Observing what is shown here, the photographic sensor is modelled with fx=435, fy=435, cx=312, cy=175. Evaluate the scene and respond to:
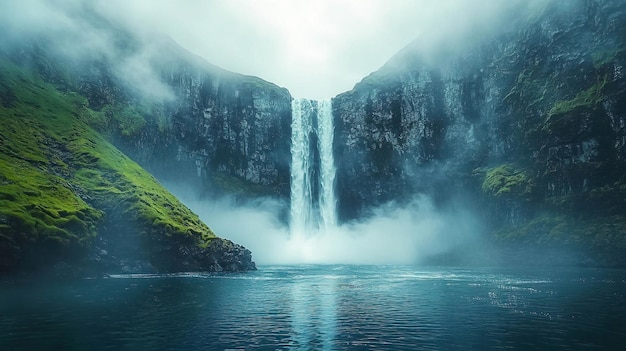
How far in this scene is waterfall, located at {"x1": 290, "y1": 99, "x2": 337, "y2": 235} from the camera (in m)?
172

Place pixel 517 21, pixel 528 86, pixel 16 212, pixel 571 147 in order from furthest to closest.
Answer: pixel 517 21 → pixel 528 86 → pixel 571 147 → pixel 16 212

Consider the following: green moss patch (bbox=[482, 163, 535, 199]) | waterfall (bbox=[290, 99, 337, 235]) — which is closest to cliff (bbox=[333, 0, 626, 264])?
green moss patch (bbox=[482, 163, 535, 199])

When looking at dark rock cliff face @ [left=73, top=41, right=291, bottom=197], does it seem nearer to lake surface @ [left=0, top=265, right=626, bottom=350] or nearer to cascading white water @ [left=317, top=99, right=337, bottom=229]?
cascading white water @ [left=317, top=99, right=337, bottom=229]

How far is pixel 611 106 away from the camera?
388ft

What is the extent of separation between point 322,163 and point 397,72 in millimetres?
49123

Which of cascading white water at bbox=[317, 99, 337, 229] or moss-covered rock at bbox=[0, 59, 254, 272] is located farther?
cascading white water at bbox=[317, 99, 337, 229]

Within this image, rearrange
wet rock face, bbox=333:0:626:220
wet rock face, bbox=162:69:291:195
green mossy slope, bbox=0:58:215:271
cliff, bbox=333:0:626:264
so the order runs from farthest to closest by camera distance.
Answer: wet rock face, bbox=162:69:291:195 < wet rock face, bbox=333:0:626:220 < cliff, bbox=333:0:626:264 < green mossy slope, bbox=0:58:215:271

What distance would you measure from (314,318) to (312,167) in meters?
140

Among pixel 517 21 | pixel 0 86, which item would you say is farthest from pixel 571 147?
pixel 0 86

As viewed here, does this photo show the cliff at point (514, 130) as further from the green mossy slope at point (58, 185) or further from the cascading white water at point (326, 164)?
the green mossy slope at point (58, 185)

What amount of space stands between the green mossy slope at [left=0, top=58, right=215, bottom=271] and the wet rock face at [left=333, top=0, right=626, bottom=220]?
87.6 metres

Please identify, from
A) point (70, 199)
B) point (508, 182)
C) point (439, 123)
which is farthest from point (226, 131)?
point (508, 182)

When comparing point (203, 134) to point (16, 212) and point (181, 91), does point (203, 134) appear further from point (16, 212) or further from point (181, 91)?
point (16, 212)

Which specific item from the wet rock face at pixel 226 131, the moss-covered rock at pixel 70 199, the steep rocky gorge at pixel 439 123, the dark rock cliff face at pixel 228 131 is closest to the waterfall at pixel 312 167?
the steep rocky gorge at pixel 439 123
